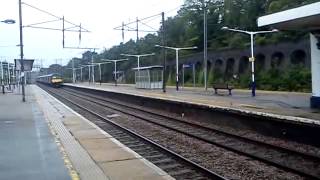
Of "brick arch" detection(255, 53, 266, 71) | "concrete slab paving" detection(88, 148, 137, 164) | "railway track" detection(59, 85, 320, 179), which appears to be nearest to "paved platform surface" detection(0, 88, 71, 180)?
"concrete slab paving" detection(88, 148, 137, 164)

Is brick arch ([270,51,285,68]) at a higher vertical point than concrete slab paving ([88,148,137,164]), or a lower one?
higher

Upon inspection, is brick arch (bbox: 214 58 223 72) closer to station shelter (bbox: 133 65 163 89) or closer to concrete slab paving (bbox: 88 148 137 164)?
station shelter (bbox: 133 65 163 89)

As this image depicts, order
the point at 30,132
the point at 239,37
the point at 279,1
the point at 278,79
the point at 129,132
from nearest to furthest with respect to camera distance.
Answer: the point at 30,132, the point at 129,132, the point at 278,79, the point at 279,1, the point at 239,37

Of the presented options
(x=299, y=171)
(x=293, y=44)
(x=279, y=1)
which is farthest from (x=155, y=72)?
(x=299, y=171)

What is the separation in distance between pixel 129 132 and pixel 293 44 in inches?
1750

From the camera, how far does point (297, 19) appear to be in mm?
19906

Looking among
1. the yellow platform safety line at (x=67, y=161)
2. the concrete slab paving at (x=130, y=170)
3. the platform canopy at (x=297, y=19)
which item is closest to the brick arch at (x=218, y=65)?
the platform canopy at (x=297, y=19)

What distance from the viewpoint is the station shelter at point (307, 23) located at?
18922 millimetres

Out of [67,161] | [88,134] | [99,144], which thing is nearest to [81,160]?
[67,161]

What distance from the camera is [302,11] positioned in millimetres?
18953

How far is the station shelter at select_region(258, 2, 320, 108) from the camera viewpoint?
18.9m

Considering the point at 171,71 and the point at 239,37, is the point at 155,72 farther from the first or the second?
the point at 171,71

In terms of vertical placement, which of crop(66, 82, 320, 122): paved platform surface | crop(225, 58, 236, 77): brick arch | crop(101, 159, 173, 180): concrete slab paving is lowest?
crop(101, 159, 173, 180): concrete slab paving

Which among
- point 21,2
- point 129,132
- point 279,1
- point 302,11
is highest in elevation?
point 279,1
